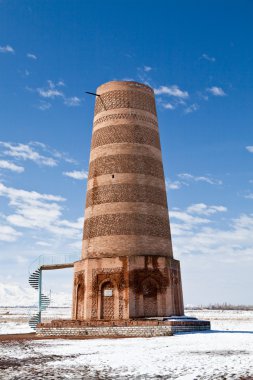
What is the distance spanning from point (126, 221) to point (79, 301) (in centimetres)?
472

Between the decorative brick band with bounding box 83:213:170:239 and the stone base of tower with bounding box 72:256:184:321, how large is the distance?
4.56 ft

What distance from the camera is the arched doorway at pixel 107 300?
2005cm

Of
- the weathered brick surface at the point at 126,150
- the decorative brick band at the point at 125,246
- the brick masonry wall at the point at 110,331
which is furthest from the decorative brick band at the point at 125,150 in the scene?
the brick masonry wall at the point at 110,331

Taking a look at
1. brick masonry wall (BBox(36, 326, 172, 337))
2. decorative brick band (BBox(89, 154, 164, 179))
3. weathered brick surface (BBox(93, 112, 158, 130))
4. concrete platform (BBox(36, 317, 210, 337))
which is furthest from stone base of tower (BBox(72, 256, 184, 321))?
weathered brick surface (BBox(93, 112, 158, 130))

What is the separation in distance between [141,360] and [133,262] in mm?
10748

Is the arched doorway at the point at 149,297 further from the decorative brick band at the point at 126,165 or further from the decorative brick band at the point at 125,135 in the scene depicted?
the decorative brick band at the point at 125,135

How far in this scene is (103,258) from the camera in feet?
68.0

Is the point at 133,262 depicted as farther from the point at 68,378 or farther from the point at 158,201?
the point at 68,378

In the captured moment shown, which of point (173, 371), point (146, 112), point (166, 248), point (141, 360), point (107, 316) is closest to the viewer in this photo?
point (173, 371)

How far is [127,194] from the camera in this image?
21797mm

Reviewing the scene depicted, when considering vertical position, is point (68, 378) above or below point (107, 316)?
below

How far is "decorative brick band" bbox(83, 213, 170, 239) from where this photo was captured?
2122cm

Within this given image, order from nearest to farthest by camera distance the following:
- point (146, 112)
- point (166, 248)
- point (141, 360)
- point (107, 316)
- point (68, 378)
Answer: point (68, 378) → point (141, 360) → point (107, 316) → point (166, 248) → point (146, 112)

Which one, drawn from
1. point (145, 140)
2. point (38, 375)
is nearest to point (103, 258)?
point (145, 140)
